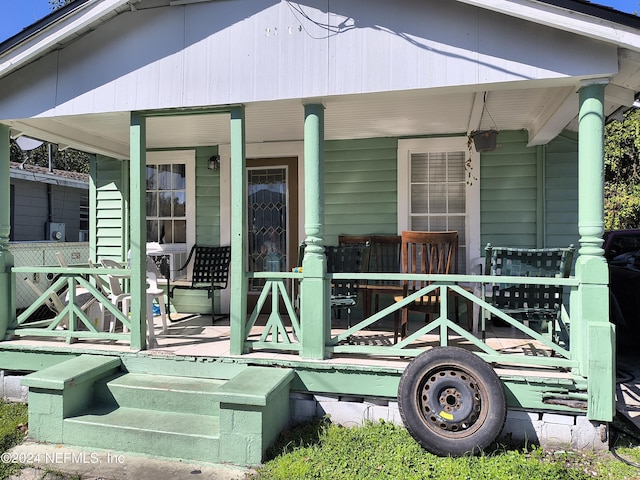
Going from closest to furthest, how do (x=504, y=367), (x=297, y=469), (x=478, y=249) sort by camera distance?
(x=297, y=469)
(x=504, y=367)
(x=478, y=249)

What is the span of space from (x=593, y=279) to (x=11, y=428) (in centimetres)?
428

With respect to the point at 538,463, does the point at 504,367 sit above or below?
above

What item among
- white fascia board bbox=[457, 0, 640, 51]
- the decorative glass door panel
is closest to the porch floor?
the decorative glass door panel

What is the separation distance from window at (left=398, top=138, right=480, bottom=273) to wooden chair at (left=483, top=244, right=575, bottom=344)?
1513 millimetres

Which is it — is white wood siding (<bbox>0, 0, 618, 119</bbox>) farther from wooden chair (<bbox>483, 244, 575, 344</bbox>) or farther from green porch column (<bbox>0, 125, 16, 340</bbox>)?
wooden chair (<bbox>483, 244, 575, 344</bbox>)

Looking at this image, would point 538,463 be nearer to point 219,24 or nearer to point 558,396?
point 558,396

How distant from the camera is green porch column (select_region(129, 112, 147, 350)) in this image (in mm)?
3621

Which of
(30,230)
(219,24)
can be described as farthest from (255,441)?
(30,230)

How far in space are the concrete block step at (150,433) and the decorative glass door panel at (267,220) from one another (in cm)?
252

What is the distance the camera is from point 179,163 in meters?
5.74

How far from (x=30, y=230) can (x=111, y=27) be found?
8.63 meters

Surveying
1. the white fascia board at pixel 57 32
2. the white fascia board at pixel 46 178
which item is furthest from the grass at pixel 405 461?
the white fascia board at pixel 46 178

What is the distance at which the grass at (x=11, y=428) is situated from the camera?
2.76 meters

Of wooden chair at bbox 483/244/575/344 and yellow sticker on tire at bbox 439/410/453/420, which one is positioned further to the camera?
wooden chair at bbox 483/244/575/344
